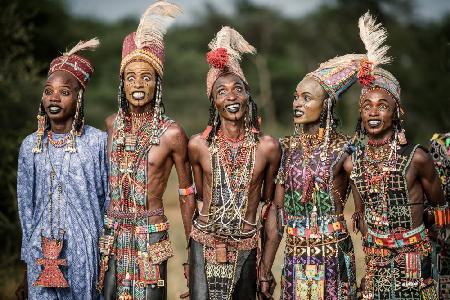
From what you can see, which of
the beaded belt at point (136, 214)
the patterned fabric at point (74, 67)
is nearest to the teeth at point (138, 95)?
the patterned fabric at point (74, 67)

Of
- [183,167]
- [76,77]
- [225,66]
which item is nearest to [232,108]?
[225,66]

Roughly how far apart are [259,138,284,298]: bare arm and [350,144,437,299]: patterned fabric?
671mm

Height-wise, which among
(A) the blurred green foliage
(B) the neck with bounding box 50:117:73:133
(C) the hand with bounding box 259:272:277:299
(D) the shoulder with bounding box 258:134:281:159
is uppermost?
(A) the blurred green foliage

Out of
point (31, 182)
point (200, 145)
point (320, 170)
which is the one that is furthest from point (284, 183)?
point (31, 182)

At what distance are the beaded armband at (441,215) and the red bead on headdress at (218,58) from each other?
7.21 ft

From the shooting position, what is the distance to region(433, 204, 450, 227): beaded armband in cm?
596

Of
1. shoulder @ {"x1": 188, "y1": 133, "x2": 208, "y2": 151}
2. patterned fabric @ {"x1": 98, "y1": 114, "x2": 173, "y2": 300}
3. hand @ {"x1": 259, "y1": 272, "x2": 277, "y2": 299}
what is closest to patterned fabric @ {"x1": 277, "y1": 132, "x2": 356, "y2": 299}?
hand @ {"x1": 259, "y1": 272, "x2": 277, "y2": 299}

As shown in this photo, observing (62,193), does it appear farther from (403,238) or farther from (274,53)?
(274,53)

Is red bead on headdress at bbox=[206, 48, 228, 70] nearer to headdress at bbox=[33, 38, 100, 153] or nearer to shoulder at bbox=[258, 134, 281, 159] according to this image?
shoulder at bbox=[258, 134, 281, 159]

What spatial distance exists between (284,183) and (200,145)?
80 centimetres

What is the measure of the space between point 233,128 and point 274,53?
1193 inches

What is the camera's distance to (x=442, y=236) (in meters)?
6.41

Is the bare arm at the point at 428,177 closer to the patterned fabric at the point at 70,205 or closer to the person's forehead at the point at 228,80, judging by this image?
the person's forehead at the point at 228,80

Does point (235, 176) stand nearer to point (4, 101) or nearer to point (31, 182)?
point (31, 182)
